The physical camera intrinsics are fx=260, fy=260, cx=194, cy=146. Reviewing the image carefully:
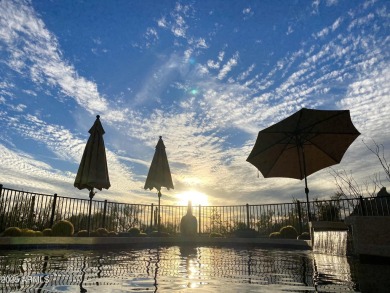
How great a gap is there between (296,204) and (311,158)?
190 inches

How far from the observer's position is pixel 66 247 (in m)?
7.98

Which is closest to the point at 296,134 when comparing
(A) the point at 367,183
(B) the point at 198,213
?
(A) the point at 367,183

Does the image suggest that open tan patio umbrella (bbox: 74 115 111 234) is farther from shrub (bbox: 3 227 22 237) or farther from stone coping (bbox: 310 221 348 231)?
stone coping (bbox: 310 221 348 231)

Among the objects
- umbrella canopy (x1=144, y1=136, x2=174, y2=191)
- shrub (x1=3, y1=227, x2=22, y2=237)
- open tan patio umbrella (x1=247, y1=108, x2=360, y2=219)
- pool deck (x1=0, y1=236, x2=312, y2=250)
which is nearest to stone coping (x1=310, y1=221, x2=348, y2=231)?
open tan patio umbrella (x1=247, y1=108, x2=360, y2=219)

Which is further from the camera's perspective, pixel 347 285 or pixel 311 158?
pixel 311 158

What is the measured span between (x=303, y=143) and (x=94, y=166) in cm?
836

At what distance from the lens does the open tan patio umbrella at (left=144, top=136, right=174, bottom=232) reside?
13.6 m

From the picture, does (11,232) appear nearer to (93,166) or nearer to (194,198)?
(93,166)

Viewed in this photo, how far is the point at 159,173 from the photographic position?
1376cm

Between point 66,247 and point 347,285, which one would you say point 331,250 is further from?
point 66,247

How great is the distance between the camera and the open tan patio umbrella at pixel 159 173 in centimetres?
1362

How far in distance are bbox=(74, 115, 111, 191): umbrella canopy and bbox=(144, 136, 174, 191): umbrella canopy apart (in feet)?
8.93

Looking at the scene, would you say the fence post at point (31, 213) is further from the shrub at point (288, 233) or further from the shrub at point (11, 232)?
the shrub at point (288, 233)

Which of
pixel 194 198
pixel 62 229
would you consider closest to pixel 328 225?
pixel 194 198
